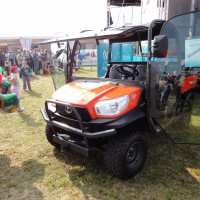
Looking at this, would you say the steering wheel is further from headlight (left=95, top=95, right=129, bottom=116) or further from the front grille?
the front grille

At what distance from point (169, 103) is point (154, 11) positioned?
4236 mm

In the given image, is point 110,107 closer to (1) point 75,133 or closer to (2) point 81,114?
(2) point 81,114

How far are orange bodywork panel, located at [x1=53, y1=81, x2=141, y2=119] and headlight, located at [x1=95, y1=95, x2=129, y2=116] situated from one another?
0.04 m

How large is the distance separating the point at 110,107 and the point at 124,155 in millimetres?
597

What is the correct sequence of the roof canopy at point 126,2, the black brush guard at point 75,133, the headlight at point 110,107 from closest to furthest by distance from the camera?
the black brush guard at point 75,133 → the headlight at point 110,107 → the roof canopy at point 126,2

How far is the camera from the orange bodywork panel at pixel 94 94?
2.60 meters

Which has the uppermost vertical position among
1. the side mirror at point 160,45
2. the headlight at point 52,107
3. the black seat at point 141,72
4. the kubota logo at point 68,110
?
the side mirror at point 160,45

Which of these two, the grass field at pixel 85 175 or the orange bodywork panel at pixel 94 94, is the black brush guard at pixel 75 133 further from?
the grass field at pixel 85 175

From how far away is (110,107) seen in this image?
259 centimetres

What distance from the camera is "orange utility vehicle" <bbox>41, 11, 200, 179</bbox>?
2574 millimetres

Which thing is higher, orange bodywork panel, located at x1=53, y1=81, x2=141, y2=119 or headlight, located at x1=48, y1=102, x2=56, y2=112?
orange bodywork panel, located at x1=53, y1=81, x2=141, y2=119

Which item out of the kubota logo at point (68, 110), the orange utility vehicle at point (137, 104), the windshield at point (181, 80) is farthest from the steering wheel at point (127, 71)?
the kubota logo at point (68, 110)

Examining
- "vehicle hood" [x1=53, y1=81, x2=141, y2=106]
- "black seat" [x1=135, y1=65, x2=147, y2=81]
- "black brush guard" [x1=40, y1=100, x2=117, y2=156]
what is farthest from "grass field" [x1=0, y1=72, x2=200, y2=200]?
"black seat" [x1=135, y1=65, x2=147, y2=81]

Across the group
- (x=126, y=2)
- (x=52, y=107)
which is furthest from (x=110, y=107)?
(x=126, y=2)
